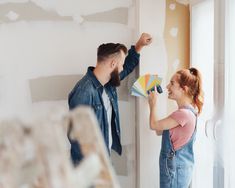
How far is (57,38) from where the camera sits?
216 cm

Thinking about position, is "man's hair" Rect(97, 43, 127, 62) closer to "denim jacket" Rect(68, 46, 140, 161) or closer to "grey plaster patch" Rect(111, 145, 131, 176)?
"denim jacket" Rect(68, 46, 140, 161)

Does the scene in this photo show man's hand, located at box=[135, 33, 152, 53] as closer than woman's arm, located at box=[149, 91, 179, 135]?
No

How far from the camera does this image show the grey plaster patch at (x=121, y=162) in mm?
2285

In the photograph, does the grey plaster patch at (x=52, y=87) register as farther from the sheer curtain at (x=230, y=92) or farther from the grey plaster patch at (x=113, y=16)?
the sheer curtain at (x=230, y=92)

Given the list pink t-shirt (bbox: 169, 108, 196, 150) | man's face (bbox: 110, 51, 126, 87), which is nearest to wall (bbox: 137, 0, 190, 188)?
man's face (bbox: 110, 51, 126, 87)

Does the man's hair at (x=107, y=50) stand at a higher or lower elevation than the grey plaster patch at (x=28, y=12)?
lower

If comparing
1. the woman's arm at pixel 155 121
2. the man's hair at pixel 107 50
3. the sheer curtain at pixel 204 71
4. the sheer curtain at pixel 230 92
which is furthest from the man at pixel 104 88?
the sheer curtain at pixel 230 92

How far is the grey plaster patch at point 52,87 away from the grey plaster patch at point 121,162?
20.5 inches

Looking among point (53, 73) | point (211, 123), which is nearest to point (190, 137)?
point (211, 123)

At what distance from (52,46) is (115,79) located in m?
0.46

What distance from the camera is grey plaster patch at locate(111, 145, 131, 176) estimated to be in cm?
229

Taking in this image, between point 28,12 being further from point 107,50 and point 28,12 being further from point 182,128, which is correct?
point 182,128

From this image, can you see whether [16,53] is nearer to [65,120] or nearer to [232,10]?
[232,10]

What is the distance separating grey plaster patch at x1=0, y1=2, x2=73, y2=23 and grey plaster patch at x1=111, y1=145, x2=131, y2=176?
3.11ft
